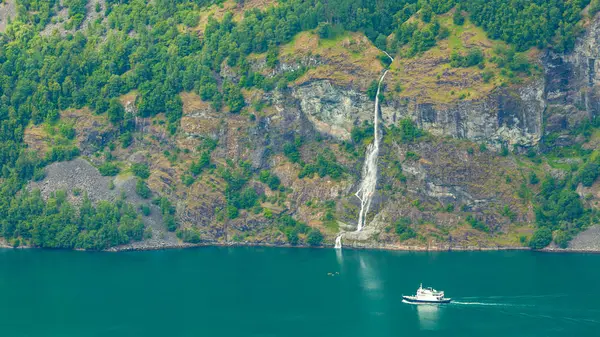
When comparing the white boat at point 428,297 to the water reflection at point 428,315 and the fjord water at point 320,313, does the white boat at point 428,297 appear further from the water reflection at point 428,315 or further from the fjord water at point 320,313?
the fjord water at point 320,313

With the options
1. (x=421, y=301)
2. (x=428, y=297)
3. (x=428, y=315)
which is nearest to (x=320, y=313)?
(x=428, y=315)

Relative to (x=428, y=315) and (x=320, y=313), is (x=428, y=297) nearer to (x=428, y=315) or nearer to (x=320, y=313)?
(x=428, y=315)

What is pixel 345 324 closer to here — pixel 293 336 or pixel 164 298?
pixel 293 336

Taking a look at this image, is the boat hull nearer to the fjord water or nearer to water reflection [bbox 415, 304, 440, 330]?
water reflection [bbox 415, 304, 440, 330]

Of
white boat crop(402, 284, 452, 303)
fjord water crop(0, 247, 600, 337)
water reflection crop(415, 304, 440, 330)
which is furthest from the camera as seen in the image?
white boat crop(402, 284, 452, 303)

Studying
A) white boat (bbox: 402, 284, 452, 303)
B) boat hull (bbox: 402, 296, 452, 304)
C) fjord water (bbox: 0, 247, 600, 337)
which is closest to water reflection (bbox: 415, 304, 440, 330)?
fjord water (bbox: 0, 247, 600, 337)

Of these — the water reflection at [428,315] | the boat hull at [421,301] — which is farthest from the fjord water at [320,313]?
the boat hull at [421,301]
